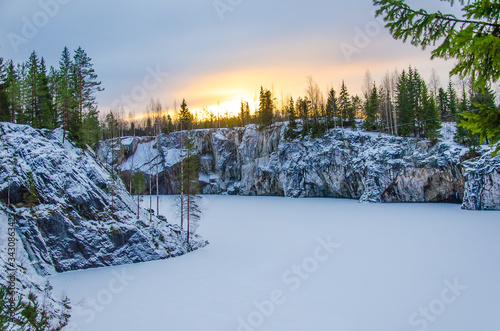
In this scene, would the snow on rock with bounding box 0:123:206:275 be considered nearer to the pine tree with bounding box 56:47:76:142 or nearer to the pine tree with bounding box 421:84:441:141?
the pine tree with bounding box 56:47:76:142

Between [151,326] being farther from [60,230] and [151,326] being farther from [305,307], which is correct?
[60,230]

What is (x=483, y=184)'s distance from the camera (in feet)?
90.2

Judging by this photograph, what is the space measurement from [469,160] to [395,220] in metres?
12.7

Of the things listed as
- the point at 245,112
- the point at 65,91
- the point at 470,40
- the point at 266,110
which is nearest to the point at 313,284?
the point at 470,40

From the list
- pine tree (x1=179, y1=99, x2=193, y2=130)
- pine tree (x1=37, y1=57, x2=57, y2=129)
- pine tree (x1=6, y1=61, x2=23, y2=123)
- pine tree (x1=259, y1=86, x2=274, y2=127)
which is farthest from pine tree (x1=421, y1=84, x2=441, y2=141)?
pine tree (x1=179, y1=99, x2=193, y2=130)

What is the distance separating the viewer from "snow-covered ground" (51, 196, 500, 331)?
980cm

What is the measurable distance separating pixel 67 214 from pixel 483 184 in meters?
36.7

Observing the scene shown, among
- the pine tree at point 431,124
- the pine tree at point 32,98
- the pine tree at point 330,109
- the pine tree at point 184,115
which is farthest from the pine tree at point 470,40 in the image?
the pine tree at point 184,115

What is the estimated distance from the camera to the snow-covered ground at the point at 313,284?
9.80m

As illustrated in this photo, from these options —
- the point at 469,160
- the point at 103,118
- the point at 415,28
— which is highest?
the point at 103,118

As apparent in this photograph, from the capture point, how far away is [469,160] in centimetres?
2997

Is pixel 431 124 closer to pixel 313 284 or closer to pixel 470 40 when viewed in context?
pixel 313 284

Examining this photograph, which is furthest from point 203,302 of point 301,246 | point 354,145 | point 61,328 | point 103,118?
point 103,118

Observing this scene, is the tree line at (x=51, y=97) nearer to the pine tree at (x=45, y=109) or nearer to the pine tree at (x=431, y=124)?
the pine tree at (x=45, y=109)
